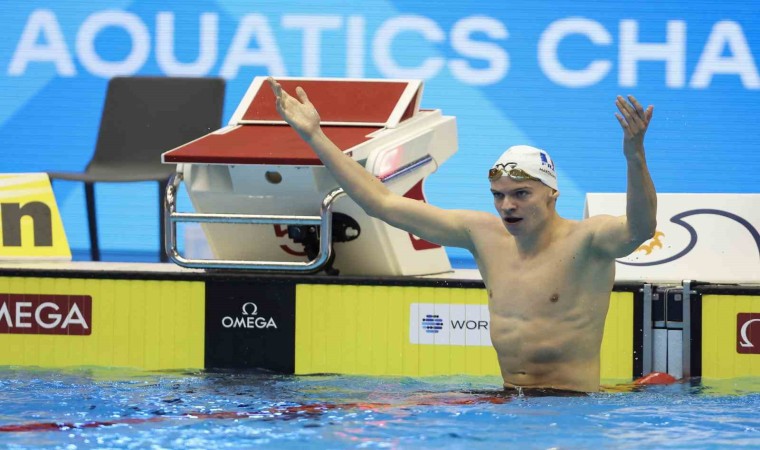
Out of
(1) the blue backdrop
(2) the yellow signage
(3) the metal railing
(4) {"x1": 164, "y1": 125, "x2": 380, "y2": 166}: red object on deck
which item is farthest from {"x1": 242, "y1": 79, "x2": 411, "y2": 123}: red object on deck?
(1) the blue backdrop

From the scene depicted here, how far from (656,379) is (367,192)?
1646 mm

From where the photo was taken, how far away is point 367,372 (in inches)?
192

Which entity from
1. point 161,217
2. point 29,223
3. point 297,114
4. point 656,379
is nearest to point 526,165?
point 297,114

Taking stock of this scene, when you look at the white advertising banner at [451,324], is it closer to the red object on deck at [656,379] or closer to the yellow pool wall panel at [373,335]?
the yellow pool wall panel at [373,335]

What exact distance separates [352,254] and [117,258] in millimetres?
3329

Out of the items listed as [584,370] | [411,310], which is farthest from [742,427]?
[411,310]

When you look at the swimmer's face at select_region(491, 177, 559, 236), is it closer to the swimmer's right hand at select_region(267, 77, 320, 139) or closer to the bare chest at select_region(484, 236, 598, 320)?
the bare chest at select_region(484, 236, 598, 320)

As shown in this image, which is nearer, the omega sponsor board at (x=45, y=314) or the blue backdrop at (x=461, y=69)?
the omega sponsor board at (x=45, y=314)

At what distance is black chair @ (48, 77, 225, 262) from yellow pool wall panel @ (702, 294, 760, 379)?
4.20 metres

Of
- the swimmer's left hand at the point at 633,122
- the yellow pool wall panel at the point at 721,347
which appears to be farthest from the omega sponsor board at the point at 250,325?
the swimmer's left hand at the point at 633,122

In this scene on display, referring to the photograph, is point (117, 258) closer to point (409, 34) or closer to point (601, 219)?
point (409, 34)

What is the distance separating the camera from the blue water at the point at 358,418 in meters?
3.09

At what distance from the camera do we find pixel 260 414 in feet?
11.7

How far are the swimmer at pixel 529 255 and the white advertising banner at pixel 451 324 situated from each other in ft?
3.87
